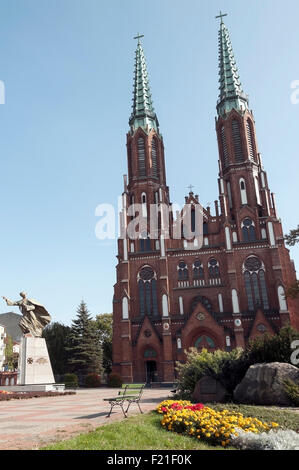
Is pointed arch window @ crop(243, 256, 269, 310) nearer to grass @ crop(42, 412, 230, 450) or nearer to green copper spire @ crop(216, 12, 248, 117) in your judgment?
green copper spire @ crop(216, 12, 248, 117)

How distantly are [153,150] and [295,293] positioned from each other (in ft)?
129

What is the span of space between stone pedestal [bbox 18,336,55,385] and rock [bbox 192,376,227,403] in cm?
1479

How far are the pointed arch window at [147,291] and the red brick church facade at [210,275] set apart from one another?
117 millimetres

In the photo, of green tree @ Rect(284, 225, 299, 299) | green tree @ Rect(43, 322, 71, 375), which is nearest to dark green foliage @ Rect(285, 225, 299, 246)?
green tree @ Rect(284, 225, 299, 299)

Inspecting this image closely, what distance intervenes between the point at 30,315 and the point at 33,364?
3.20 meters

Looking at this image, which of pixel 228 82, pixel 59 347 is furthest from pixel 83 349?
pixel 228 82

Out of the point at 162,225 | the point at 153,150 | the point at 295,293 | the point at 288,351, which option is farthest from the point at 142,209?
the point at 288,351

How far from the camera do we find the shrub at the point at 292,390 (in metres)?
12.2

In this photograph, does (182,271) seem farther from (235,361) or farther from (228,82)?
(235,361)

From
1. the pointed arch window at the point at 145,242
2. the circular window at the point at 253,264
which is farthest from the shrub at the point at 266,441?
the pointed arch window at the point at 145,242

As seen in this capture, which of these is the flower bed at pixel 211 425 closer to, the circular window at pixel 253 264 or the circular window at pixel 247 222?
the circular window at pixel 253 264

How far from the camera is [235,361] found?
15.4 meters

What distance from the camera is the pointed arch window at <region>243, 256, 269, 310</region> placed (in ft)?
144

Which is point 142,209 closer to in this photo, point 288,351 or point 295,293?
point 295,293
